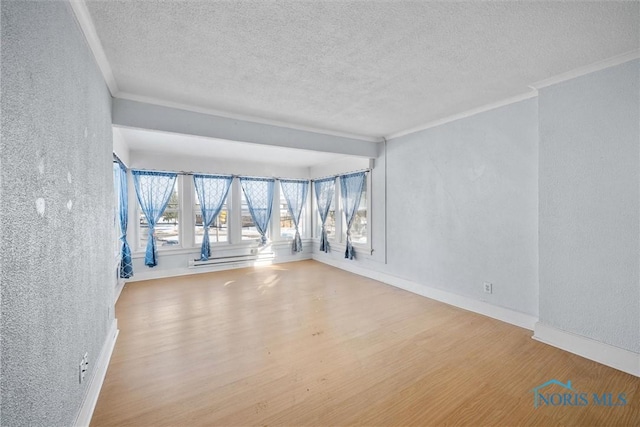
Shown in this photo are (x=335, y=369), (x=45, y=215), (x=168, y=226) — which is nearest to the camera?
(x=45, y=215)

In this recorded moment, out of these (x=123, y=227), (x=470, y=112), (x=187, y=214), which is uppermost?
(x=470, y=112)

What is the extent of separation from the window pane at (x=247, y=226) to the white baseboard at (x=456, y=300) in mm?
2405

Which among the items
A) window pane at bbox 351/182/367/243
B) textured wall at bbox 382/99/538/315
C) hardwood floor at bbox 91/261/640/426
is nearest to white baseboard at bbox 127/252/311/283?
hardwood floor at bbox 91/261/640/426

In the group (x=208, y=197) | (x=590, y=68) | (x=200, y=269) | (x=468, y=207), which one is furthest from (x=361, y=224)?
(x=590, y=68)

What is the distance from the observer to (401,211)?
184 inches

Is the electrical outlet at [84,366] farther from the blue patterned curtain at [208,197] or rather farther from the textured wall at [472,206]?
the blue patterned curtain at [208,197]

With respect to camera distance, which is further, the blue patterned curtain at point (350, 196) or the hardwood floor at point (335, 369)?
the blue patterned curtain at point (350, 196)

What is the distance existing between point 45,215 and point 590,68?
407 cm

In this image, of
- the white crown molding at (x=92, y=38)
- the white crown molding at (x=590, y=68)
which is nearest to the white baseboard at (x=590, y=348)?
the white crown molding at (x=590, y=68)

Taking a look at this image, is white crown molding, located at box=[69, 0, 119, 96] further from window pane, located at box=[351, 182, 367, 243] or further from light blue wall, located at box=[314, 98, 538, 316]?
window pane, located at box=[351, 182, 367, 243]

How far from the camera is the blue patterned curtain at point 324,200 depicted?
6.52 meters

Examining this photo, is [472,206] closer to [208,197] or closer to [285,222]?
[285,222]

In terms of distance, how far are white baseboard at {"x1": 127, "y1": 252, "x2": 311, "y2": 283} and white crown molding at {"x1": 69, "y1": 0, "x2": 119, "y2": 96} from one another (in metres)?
3.59

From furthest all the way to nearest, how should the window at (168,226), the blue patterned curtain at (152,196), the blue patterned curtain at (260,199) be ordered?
the blue patterned curtain at (260,199)
the window at (168,226)
the blue patterned curtain at (152,196)
